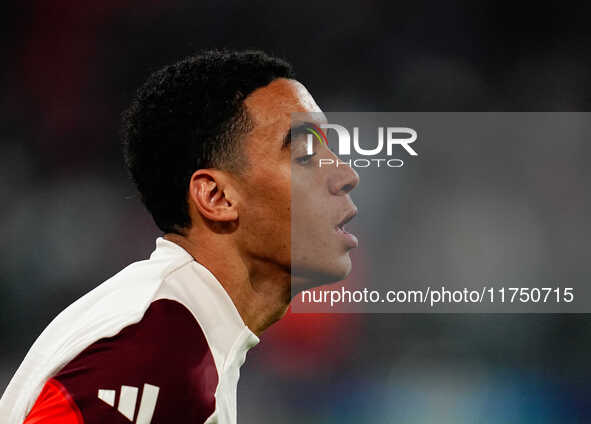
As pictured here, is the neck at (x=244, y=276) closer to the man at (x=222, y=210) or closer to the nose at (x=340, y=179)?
the man at (x=222, y=210)

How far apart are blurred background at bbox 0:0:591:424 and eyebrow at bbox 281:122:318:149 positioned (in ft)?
14.4

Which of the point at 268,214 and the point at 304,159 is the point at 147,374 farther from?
the point at 304,159

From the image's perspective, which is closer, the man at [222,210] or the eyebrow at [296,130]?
the man at [222,210]

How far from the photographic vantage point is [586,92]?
6301 millimetres

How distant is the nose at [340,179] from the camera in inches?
73.0

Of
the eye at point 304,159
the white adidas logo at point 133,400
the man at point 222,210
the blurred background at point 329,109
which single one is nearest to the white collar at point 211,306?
the man at point 222,210

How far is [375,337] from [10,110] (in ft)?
12.9

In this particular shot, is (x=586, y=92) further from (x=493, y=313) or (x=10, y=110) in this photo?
(x=10, y=110)

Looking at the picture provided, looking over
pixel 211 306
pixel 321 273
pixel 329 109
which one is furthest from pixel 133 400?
pixel 329 109

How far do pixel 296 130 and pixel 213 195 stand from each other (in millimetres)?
286

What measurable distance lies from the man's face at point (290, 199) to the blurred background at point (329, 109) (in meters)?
4.28


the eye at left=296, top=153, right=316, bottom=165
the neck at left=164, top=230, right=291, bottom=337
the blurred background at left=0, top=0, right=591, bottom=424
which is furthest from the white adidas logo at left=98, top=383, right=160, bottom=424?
the blurred background at left=0, top=0, right=591, bottom=424

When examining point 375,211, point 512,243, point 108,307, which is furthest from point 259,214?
point 512,243

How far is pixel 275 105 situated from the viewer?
185 cm
